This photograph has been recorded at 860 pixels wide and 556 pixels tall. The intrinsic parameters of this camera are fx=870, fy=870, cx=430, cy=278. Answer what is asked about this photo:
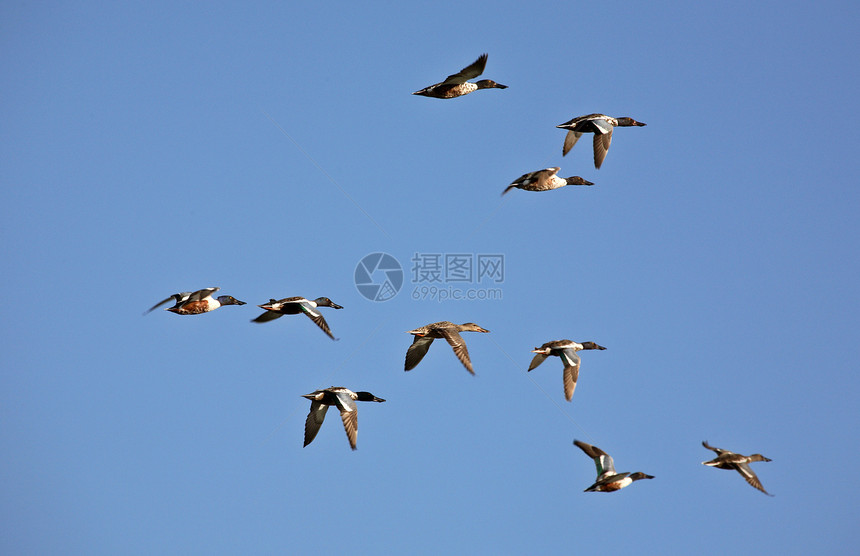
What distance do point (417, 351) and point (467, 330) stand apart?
3.52 m

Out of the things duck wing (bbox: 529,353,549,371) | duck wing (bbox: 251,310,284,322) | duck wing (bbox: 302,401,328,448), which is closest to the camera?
duck wing (bbox: 302,401,328,448)

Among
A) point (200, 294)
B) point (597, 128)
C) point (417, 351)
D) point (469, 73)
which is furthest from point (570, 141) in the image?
point (200, 294)

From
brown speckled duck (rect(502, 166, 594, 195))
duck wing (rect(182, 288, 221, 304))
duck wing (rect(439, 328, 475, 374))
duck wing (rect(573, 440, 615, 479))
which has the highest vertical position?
brown speckled duck (rect(502, 166, 594, 195))

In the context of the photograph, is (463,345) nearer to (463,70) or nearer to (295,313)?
(295,313)

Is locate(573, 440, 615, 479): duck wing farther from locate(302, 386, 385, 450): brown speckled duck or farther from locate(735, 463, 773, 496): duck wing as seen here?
locate(302, 386, 385, 450): brown speckled duck

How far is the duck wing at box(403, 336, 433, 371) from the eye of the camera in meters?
21.4

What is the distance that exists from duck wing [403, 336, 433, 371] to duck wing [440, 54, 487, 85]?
6.57m

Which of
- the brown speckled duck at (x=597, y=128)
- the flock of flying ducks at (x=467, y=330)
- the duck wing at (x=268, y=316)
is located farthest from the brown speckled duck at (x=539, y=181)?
the duck wing at (x=268, y=316)

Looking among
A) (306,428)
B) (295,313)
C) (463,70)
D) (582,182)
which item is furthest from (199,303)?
(582,182)

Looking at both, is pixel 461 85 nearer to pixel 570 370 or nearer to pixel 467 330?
pixel 467 330

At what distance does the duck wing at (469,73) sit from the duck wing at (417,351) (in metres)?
6.57

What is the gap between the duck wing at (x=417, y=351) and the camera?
21406mm

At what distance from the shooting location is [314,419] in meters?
22.0

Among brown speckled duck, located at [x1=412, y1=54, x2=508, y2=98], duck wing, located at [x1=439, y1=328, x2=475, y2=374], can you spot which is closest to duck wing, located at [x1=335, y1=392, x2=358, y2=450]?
duck wing, located at [x1=439, y1=328, x2=475, y2=374]
